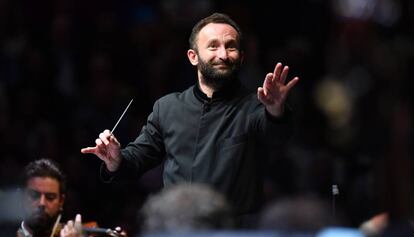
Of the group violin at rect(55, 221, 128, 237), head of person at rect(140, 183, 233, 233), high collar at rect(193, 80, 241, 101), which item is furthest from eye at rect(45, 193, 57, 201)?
head of person at rect(140, 183, 233, 233)

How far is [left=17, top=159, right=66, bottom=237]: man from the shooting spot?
552 cm

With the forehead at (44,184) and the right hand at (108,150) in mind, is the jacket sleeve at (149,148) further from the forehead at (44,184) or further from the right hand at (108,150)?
the forehead at (44,184)

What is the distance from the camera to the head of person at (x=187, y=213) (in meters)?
3.46

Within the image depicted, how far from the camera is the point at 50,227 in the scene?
5.53 m

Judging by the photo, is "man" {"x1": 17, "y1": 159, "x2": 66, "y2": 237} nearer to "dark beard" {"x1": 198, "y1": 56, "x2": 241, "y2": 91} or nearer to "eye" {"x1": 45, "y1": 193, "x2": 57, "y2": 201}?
"eye" {"x1": 45, "y1": 193, "x2": 57, "y2": 201}

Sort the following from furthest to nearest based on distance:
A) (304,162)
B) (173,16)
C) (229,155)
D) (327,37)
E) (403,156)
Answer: (173,16)
(327,37)
(304,162)
(229,155)
(403,156)

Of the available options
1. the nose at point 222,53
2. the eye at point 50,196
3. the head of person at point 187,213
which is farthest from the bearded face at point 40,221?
the head of person at point 187,213

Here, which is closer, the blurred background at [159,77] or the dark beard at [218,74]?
the dark beard at [218,74]

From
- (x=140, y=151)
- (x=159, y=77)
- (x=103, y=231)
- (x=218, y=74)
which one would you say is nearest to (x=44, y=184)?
(x=140, y=151)

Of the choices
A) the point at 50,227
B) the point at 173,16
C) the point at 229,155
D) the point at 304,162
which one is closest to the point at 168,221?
the point at 229,155

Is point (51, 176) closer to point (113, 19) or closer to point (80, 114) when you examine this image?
point (80, 114)

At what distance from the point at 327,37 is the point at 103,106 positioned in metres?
1.59

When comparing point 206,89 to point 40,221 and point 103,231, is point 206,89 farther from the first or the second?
point 40,221

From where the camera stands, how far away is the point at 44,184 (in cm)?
579
